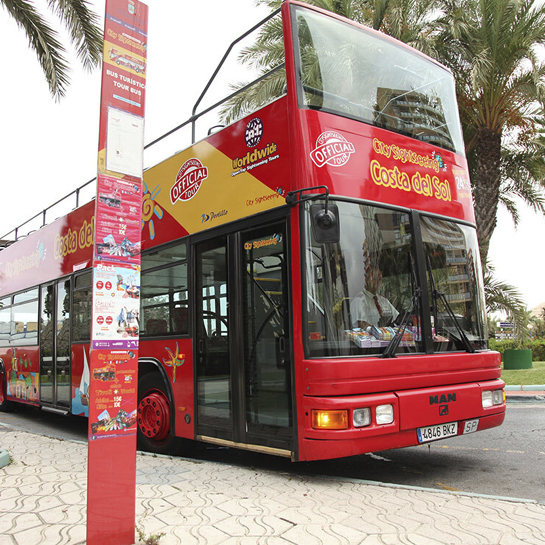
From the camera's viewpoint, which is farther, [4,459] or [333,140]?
[4,459]

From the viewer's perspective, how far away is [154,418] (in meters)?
6.91

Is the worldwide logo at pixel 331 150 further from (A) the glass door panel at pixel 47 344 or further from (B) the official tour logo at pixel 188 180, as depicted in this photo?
(A) the glass door panel at pixel 47 344

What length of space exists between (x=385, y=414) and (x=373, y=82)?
3.24 m

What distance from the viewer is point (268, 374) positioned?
5.24 metres

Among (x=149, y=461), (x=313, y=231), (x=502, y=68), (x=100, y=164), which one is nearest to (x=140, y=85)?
(x=100, y=164)

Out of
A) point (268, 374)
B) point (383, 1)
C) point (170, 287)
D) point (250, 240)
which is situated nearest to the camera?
point (268, 374)

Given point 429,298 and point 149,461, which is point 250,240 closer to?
point 429,298

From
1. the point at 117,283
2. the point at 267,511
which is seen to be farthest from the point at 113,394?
the point at 267,511

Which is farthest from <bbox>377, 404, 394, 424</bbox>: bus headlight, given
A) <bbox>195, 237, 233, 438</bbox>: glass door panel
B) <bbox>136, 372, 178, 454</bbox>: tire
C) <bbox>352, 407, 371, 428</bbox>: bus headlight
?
<bbox>136, 372, 178, 454</bbox>: tire

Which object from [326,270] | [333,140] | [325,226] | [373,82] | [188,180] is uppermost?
[373,82]

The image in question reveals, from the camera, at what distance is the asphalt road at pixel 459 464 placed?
5191 mm

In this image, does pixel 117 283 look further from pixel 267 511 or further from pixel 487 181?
pixel 487 181

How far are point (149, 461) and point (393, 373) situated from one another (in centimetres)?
275

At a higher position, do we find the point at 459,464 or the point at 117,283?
the point at 117,283
